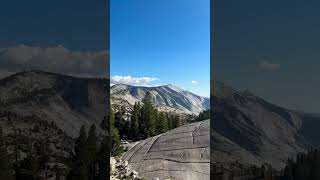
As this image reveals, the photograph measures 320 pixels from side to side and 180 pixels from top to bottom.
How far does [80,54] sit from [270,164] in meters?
6.28

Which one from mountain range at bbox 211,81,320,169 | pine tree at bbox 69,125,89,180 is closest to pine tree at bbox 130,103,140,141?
pine tree at bbox 69,125,89,180

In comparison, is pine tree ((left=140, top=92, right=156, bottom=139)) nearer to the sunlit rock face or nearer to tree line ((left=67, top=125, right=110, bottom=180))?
the sunlit rock face

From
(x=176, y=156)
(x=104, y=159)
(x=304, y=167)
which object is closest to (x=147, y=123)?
(x=176, y=156)

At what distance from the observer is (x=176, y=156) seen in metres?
24.7

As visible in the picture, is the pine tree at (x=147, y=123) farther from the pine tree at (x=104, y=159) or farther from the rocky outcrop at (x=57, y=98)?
the rocky outcrop at (x=57, y=98)

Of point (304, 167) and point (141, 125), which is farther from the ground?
point (141, 125)

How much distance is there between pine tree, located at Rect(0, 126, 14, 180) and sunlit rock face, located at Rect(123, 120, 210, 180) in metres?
13.0

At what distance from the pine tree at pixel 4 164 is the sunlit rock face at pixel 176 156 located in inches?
510

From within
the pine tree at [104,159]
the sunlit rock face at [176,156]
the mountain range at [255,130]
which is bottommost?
the sunlit rock face at [176,156]

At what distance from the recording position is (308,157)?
9391mm

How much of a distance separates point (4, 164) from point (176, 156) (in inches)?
626

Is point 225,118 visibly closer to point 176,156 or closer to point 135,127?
point 176,156

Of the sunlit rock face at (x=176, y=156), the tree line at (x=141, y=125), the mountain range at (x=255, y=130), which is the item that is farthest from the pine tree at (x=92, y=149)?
the tree line at (x=141, y=125)

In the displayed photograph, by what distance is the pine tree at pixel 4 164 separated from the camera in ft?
32.3
